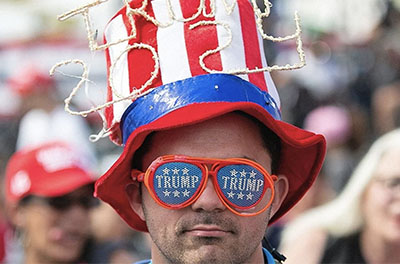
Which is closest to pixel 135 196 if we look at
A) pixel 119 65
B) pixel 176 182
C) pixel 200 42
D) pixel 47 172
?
pixel 176 182

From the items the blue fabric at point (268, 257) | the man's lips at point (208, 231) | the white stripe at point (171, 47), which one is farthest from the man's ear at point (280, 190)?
the white stripe at point (171, 47)

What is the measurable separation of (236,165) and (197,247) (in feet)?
0.82

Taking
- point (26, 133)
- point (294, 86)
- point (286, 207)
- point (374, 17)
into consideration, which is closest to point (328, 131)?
point (294, 86)

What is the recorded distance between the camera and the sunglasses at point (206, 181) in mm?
2705

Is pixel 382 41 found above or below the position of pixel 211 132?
below

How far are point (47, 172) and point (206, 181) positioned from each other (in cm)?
245

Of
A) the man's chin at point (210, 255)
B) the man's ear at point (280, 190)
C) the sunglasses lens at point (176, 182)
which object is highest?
the sunglasses lens at point (176, 182)

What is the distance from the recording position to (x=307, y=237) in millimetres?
5000

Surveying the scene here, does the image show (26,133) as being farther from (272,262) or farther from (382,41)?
(272,262)

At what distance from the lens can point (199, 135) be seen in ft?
9.08

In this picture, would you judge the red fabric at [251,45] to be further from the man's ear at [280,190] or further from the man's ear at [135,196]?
the man's ear at [135,196]

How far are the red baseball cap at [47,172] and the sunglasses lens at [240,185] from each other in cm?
227

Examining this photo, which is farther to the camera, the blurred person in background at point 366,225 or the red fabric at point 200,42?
the blurred person in background at point 366,225

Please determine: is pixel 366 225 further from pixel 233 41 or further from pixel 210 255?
pixel 210 255
